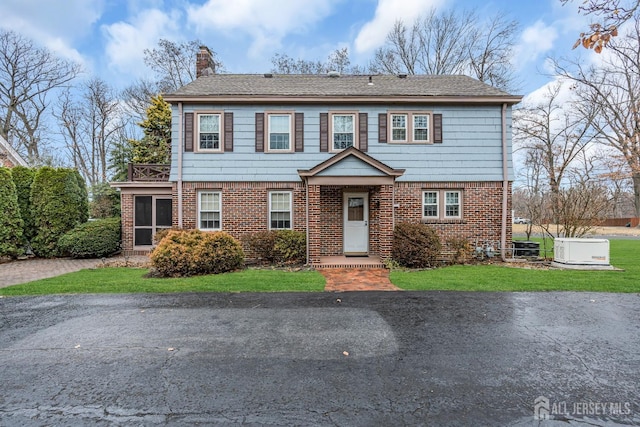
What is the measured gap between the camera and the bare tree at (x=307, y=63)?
80.6 ft

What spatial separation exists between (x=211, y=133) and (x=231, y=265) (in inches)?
192

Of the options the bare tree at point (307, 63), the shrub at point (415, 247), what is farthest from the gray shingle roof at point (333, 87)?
the bare tree at point (307, 63)

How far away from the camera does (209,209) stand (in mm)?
11305

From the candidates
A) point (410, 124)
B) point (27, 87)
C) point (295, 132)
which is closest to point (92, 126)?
point (27, 87)

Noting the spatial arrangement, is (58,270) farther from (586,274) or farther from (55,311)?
(586,274)

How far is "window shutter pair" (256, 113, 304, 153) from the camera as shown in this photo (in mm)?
11219

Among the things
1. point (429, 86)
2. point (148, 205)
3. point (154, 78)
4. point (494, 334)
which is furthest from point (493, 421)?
point (154, 78)

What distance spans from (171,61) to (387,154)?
21.1 meters

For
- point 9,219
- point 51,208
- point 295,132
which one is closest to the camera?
point 295,132

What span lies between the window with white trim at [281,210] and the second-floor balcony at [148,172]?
506cm

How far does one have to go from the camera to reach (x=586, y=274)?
8508 mm

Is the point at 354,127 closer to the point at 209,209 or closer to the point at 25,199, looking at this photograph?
the point at 209,209

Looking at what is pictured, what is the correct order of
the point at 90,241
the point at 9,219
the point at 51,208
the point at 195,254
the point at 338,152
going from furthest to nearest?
the point at 51,208 → the point at 90,241 → the point at 9,219 → the point at 338,152 → the point at 195,254

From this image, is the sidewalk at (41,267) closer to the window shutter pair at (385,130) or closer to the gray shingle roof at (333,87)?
the gray shingle roof at (333,87)
